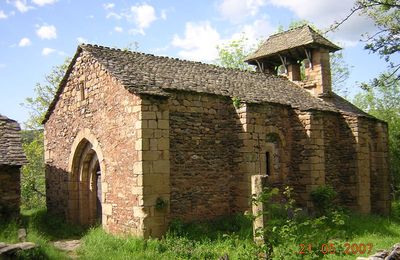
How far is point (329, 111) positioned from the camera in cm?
1460

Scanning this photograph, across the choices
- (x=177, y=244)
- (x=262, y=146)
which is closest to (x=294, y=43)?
(x=262, y=146)

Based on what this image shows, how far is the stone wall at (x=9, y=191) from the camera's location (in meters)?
10.8

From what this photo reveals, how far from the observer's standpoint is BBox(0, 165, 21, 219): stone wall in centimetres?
1079

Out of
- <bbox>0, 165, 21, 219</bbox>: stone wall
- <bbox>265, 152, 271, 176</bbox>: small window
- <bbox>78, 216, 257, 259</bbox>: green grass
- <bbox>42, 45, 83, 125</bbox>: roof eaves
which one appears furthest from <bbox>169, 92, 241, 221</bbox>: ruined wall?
<bbox>0, 165, 21, 219</bbox>: stone wall

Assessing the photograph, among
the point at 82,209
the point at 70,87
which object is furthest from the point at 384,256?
the point at 70,87

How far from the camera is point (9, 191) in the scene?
1090 centimetres

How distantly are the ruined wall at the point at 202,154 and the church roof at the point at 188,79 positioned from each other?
0.45 meters

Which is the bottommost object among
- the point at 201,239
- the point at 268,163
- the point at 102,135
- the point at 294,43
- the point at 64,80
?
the point at 201,239

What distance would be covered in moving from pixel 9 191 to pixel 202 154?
5505 millimetres

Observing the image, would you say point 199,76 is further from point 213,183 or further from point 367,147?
point 367,147

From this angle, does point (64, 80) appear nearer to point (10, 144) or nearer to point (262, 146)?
point (10, 144)

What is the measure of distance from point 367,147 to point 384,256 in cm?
858

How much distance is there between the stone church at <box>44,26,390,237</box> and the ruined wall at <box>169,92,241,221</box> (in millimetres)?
29

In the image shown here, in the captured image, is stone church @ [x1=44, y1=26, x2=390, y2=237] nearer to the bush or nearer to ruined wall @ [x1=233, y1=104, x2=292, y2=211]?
ruined wall @ [x1=233, y1=104, x2=292, y2=211]
